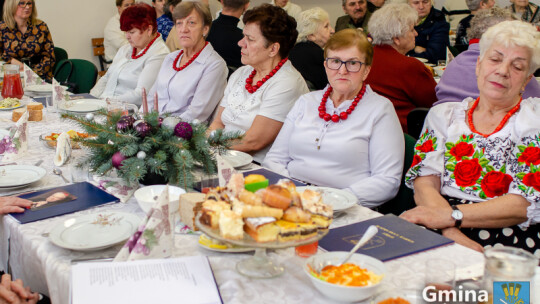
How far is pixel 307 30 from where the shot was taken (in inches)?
155

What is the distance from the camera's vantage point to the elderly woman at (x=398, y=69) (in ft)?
10.7

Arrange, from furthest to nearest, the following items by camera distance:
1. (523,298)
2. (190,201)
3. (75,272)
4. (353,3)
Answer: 1. (353,3)
2. (190,201)
3. (75,272)
4. (523,298)

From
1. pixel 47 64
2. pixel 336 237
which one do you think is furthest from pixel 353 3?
pixel 336 237

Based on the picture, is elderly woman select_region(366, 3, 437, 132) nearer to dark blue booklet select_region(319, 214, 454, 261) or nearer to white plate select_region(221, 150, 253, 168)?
white plate select_region(221, 150, 253, 168)

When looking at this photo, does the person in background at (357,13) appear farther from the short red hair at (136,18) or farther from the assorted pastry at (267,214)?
the assorted pastry at (267,214)

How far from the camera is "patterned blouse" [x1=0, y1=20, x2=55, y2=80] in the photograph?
5363 mm

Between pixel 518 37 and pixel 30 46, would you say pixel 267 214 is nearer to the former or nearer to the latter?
pixel 518 37

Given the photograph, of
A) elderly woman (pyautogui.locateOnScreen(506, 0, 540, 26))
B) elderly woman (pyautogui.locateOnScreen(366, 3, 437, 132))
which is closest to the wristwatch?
elderly woman (pyautogui.locateOnScreen(366, 3, 437, 132))

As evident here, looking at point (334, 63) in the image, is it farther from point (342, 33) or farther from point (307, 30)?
point (307, 30)

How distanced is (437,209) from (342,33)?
2.82 feet

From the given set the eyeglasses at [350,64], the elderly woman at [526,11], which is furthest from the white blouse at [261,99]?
the elderly woman at [526,11]

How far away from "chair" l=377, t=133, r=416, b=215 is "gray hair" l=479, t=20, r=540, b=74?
0.53 metres

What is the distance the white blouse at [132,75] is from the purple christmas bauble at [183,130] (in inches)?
75.3

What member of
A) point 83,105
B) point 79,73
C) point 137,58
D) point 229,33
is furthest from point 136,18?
point 229,33
